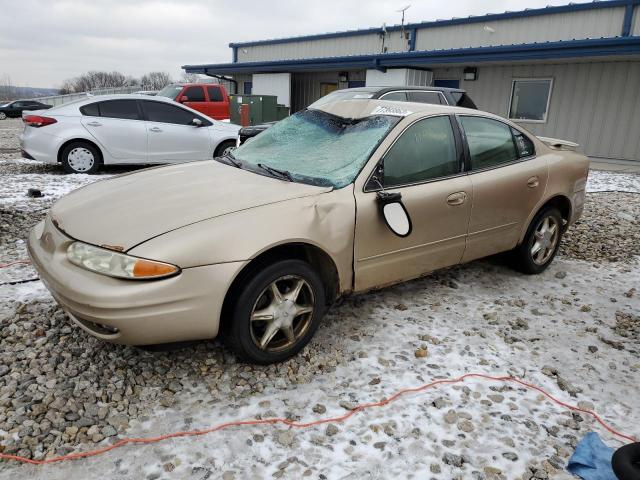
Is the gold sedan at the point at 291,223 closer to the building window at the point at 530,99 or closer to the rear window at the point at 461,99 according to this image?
the rear window at the point at 461,99

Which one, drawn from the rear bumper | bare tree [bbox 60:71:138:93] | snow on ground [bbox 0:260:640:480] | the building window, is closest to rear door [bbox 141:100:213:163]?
the rear bumper

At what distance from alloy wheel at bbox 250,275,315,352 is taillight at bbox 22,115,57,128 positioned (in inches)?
277

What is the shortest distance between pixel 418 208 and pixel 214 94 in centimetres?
1354

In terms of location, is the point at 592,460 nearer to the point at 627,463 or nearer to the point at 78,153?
the point at 627,463

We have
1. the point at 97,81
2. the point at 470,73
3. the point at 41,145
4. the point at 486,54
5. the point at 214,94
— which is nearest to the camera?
the point at 41,145

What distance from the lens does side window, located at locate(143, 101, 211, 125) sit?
8602 millimetres

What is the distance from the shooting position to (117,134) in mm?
8289

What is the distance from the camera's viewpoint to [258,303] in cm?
274

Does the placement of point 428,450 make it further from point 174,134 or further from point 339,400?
point 174,134

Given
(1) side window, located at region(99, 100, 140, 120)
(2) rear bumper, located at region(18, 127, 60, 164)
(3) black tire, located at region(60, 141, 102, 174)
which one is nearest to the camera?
(2) rear bumper, located at region(18, 127, 60, 164)

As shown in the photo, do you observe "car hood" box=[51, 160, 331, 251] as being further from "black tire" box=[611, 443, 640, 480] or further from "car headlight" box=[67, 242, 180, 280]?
"black tire" box=[611, 443, 640, 480]

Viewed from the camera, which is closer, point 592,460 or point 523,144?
point 592,460

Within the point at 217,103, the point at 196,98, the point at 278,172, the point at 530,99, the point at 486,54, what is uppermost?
the point at 486,54

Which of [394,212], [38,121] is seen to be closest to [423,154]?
[394,212]
